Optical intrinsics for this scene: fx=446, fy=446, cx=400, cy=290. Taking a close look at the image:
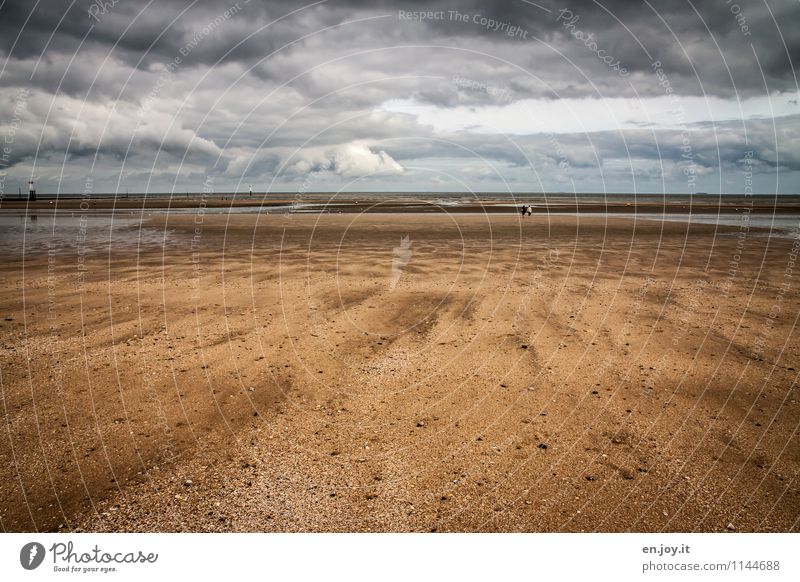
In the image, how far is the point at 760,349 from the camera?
1112 centimetres

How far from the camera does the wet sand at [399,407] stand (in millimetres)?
5988

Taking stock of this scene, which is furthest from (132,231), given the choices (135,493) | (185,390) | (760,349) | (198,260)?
(760,349)

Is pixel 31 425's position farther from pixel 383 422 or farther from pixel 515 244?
pixel 515 244

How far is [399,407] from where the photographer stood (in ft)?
28.1

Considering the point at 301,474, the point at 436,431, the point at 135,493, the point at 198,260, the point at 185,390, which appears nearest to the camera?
the point at 135,493

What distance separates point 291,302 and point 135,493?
31.5ft
